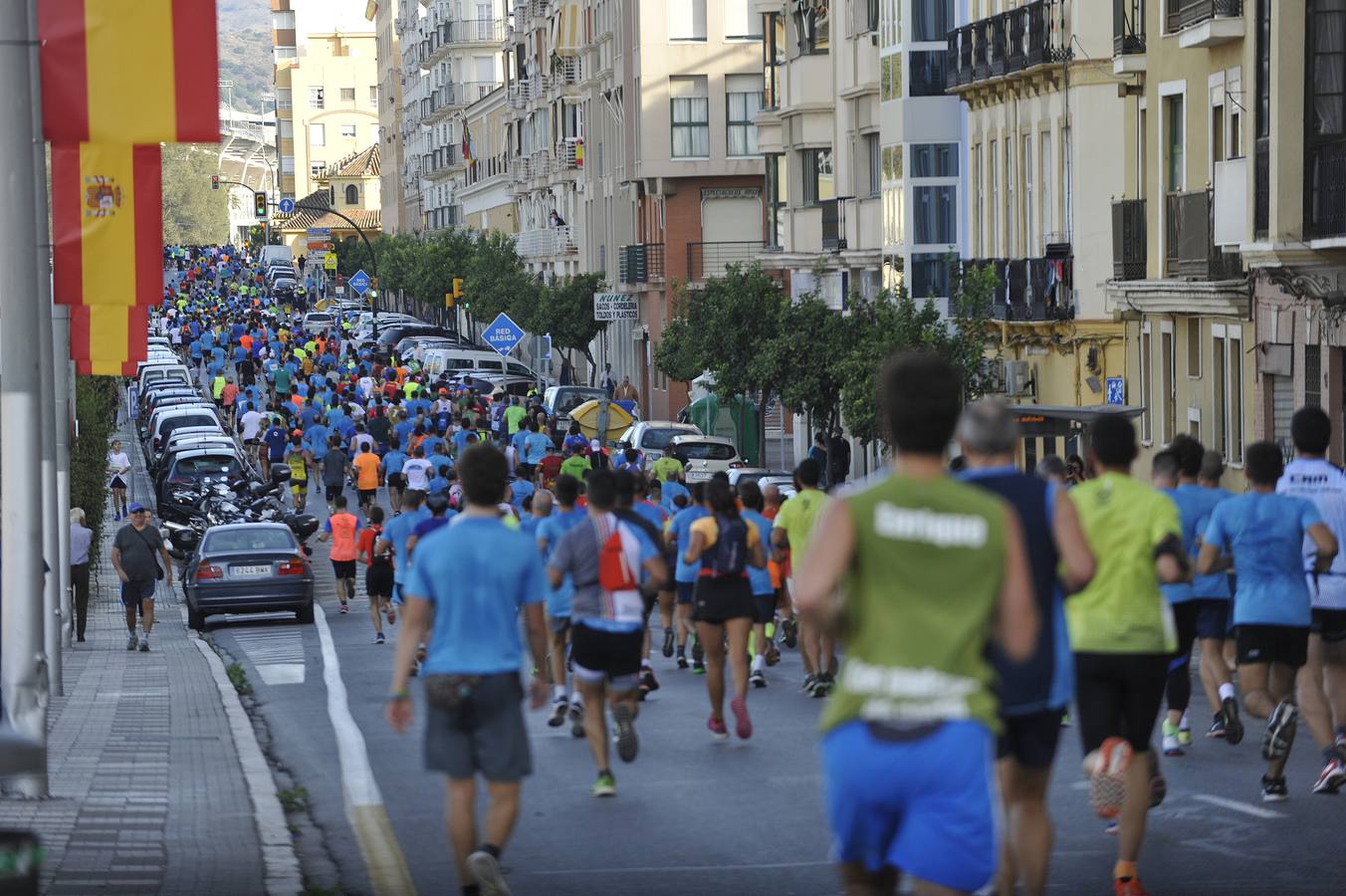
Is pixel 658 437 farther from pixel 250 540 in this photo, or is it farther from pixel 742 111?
pixel 742 111

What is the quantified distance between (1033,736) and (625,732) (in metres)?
5.56

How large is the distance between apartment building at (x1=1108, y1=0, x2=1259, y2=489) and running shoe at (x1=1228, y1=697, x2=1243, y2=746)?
1397 cm

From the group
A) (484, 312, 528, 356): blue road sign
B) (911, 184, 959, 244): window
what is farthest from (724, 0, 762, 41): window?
(911, 184, 959, 244): window

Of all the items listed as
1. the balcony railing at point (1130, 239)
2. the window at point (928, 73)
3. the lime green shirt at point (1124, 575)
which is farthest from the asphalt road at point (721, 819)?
the window at point (928, 73)

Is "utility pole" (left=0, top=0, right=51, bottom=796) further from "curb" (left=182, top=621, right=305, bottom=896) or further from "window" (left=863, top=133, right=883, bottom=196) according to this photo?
"window" (left=863, top=133, right=883, bottom=196)

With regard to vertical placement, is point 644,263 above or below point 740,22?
below

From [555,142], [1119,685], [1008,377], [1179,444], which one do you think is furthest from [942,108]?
[555,142]

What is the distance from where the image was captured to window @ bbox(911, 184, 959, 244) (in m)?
45.0

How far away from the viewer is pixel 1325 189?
26766mm

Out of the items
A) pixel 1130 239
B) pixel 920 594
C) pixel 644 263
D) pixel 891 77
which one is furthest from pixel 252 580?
pixel 644 263

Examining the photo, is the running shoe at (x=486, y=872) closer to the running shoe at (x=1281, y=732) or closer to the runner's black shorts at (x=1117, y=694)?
the runner's black shorts at (x=1117, y=694)

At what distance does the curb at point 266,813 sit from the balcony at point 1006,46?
2204 cm

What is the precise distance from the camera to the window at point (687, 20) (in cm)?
7288

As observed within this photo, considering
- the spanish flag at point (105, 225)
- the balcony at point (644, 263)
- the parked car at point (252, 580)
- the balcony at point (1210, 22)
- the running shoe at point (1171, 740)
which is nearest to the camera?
the running shoe at point (1171, 740)
